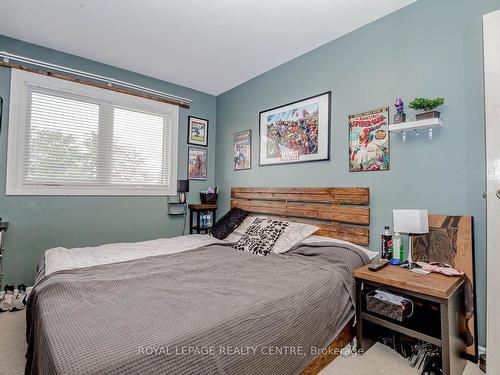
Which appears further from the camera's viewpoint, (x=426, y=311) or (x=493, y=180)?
(x=426, y=311)

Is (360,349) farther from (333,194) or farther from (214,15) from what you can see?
(214,15)

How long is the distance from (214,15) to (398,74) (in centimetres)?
165

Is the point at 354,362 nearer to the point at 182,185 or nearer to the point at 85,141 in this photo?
the point at 182,185

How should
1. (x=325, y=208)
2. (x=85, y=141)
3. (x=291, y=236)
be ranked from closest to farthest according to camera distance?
1. (x=291, y=236)
2. (x=325, y=208)
3. (x=85, y=141)

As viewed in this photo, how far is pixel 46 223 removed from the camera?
9.38 ft

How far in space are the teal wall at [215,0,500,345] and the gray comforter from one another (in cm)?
70

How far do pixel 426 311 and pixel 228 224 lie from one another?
79.8 inches

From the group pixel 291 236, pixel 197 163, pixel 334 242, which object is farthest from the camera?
pixel 197 163

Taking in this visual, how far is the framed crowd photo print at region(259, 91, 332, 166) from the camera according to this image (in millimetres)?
2709

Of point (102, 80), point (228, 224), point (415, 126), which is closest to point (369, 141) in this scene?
point (415, 126)

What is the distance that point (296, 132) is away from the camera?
2961 millimetres

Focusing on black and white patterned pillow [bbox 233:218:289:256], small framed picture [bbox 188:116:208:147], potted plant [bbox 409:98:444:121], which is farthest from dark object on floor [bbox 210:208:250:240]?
potted plant [bbox 409:98:444:121]

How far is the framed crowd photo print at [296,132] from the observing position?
2.71 meters

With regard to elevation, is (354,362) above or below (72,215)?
below
